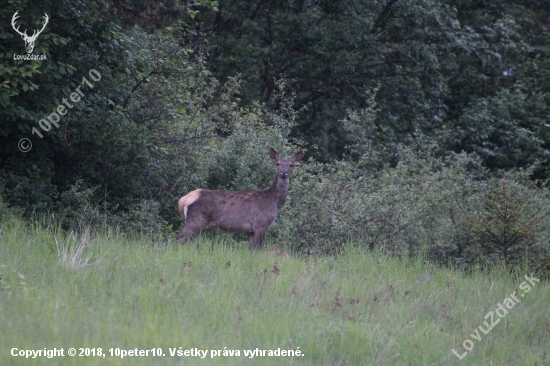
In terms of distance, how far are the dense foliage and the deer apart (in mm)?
692

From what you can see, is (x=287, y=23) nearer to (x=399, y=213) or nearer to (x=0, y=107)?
(x=399, y=213)

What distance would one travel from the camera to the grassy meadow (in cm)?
598

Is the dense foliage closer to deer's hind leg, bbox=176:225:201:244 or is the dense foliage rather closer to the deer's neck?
deer's hind leg, bbox=176:225:201:244

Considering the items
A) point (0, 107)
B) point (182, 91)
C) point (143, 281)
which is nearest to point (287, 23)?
point (182, 91)

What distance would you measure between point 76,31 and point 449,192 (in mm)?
8172

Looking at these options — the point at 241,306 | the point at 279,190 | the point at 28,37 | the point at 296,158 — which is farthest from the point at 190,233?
the point at 241,306

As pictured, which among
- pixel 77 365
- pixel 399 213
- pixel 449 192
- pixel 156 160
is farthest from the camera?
pixel 449 192

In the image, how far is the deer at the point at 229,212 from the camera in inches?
455

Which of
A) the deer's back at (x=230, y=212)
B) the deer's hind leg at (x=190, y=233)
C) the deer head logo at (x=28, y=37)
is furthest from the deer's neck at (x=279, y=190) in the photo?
the deer head logo at (x=28, y=37)

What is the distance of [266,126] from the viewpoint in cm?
1620

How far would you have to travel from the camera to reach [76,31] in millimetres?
11820

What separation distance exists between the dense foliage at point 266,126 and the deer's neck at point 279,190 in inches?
24.3

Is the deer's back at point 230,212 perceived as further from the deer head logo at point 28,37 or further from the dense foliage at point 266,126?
the deer head logo at point 28,37

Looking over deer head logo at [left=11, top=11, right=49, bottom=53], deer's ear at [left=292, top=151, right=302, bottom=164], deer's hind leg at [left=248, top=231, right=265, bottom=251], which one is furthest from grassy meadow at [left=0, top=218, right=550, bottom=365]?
deer head logo at [left=11, top=11, right=49, bottom=53]
